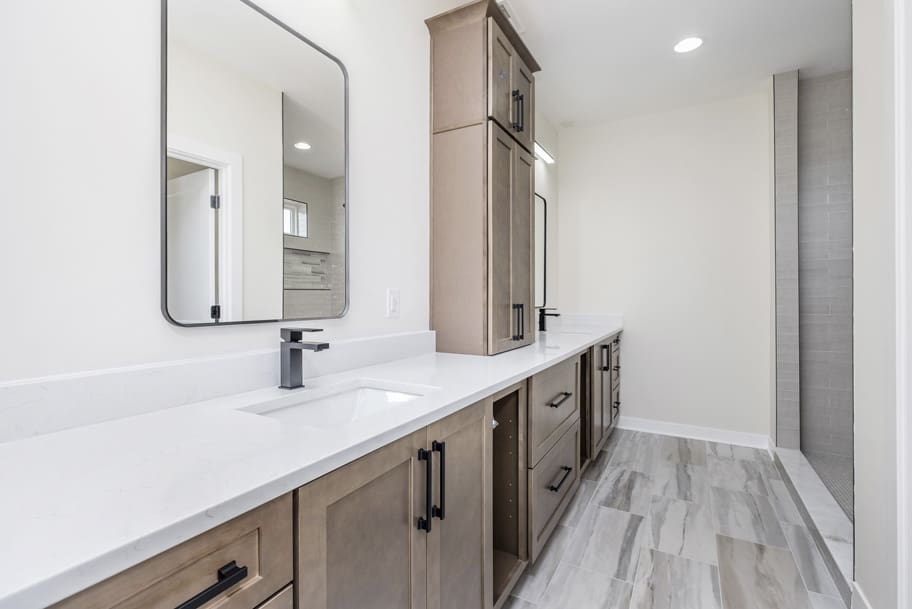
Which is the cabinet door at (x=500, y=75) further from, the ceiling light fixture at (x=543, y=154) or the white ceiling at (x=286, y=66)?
the ceiling light fixture at (x=543, y=154)

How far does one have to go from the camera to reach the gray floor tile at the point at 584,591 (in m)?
1.53

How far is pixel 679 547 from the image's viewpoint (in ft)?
6.15

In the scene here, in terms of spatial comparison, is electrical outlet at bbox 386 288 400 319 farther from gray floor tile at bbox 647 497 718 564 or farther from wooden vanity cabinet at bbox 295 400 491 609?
gray floor tile at bbox 647 497 718 564

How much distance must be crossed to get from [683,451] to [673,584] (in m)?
1.60

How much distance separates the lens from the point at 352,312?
5.16ft

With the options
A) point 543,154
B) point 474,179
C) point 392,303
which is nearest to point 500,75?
point 474,179

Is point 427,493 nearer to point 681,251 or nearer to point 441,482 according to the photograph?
point 441,482

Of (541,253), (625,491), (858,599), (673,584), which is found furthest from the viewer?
(541,253)

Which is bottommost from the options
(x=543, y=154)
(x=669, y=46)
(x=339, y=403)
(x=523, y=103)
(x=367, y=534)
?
(x=367, y=534)

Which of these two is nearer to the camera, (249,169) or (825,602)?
(249,169)

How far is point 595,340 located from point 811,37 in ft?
6.99

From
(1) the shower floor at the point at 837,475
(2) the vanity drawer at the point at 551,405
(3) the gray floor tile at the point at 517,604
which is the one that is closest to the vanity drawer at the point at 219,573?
(2) the vanity drawer at the point at 551,405

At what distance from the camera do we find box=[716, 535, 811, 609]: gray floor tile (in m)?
1.54

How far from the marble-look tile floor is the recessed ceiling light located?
102 inches
